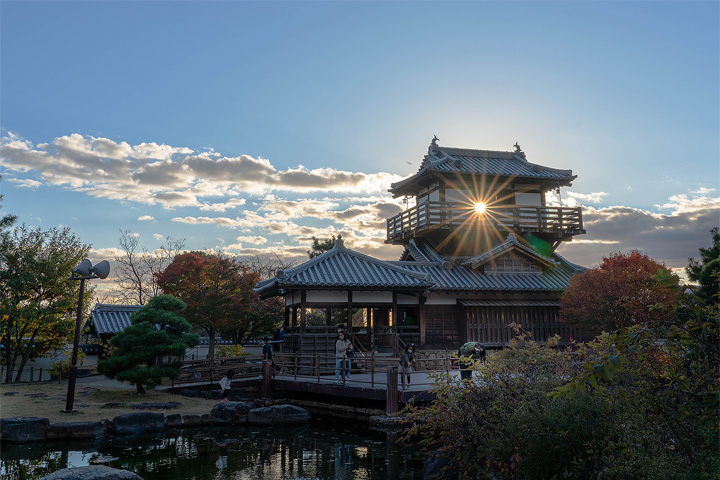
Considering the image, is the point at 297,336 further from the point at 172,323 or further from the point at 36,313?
the point at 36,313

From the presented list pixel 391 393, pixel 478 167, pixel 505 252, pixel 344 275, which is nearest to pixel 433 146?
pixel 478 167

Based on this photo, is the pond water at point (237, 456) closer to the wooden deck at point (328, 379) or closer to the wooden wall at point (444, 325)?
the wooden deck at point (328, 379)

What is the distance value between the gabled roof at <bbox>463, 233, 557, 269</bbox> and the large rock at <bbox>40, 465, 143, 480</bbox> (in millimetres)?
21258

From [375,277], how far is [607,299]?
9762 millimetres

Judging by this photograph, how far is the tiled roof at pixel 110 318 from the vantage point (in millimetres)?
33156

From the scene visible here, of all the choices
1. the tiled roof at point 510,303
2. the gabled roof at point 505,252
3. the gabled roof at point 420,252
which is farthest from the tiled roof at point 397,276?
the gabled roof at point 420,252

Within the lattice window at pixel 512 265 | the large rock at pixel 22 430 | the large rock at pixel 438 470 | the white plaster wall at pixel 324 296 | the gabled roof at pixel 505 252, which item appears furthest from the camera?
the lattice window at pixel 512 265

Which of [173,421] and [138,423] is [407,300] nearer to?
[173,421]

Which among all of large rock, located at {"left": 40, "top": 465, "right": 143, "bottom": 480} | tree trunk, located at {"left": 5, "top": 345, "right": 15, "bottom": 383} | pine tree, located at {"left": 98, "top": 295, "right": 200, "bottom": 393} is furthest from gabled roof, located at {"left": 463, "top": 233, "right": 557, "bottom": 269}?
Answer: tree trunk, located at {"left": 5, "top": 345, "right": 15, "bottom": 383}

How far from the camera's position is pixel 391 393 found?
15.8m

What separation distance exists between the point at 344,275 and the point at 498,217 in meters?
12.7

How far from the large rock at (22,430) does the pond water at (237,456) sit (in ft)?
1.21

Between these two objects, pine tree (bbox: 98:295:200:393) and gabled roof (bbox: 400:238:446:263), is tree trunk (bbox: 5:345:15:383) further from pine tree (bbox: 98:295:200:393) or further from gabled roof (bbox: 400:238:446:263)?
gabled roof (bbox: 400:238:446:263)

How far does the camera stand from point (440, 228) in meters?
29.1
